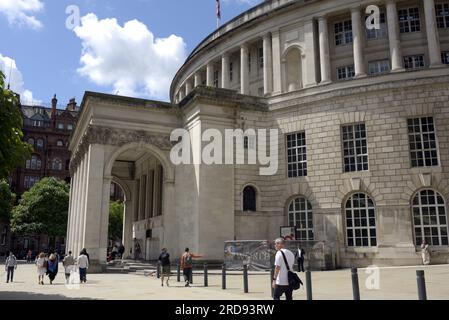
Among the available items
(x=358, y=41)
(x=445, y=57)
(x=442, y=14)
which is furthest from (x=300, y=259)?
(x=442, y=14)

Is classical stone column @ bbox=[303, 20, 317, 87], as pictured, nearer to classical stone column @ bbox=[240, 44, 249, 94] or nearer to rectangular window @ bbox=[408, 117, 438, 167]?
classical stone column @ bbox=[240, 44, 249, 94]

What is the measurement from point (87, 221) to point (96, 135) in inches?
219

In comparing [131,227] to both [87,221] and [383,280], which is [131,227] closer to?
[87,221]

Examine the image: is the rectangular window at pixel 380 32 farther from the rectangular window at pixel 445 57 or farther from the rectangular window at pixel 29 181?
the rectangular window at pixel 29 181

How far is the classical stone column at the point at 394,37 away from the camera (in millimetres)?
27953

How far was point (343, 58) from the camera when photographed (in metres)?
31.0

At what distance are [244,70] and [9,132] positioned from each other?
2520 centimetres

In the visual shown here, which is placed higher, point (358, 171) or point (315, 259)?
point (358, 171)

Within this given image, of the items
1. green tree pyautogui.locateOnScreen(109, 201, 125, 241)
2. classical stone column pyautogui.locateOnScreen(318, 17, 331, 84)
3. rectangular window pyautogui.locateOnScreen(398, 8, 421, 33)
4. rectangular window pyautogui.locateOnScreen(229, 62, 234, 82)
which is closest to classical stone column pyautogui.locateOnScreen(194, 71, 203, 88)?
rectangular window pyautogui.locateOnScreen(229, 62, 234, 82)

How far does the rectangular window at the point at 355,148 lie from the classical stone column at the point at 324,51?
4049 mm

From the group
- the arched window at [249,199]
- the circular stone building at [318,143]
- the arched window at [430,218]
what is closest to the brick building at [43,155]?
the circular stone building at [318,143]

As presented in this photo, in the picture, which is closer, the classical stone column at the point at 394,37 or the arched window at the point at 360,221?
the arched window at the point at 360,221

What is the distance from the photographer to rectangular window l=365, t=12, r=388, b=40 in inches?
1192
